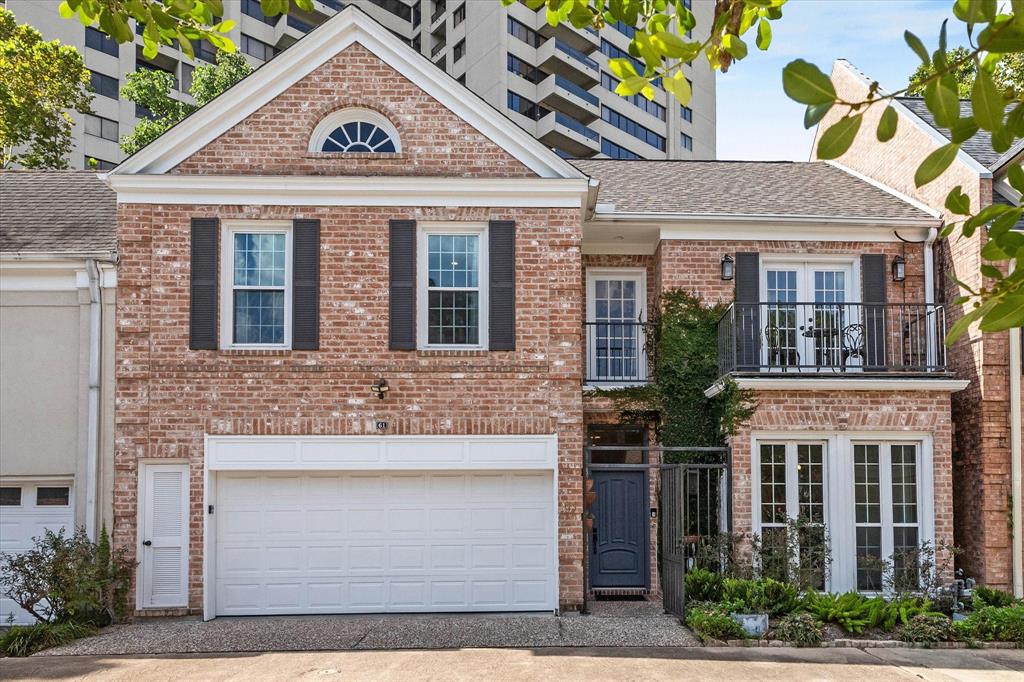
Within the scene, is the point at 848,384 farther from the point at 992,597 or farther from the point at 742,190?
the point at 742,190

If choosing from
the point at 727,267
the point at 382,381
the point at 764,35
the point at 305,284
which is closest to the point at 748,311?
the point at 727,267

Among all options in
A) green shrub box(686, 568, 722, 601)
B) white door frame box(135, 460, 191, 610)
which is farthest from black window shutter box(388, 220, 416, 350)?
green shrub box(686, 568, 722, 601)

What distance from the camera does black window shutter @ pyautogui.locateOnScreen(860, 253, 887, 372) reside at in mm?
14031

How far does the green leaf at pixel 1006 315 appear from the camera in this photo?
9.53 ft

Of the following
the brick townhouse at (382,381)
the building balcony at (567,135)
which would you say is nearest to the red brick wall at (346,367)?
the brick townhouse at (382,381)

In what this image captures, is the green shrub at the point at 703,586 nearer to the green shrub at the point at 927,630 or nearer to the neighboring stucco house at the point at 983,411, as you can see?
the green shrub at the point at 927,630

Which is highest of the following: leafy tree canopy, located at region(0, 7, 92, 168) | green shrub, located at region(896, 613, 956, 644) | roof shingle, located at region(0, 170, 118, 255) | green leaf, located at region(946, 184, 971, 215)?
leafy tree canopy, located at region(0, 7, 92, 168)

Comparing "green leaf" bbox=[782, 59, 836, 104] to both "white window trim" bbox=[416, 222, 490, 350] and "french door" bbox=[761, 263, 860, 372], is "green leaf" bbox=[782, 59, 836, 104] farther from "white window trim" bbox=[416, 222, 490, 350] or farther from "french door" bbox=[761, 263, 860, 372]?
"french door" bbox=[761, 263, 860, 372]

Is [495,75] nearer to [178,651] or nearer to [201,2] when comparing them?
[178,651]

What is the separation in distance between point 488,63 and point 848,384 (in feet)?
121

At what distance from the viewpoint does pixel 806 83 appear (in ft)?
8.63

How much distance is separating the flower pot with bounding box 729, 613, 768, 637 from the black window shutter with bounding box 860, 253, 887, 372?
4390mm

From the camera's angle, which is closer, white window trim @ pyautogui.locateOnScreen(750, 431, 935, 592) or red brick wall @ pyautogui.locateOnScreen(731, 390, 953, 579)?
white window trim @ pyautogui.locateOnScreen(750, 431, 935, 592)

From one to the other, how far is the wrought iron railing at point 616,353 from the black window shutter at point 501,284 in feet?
6.49
